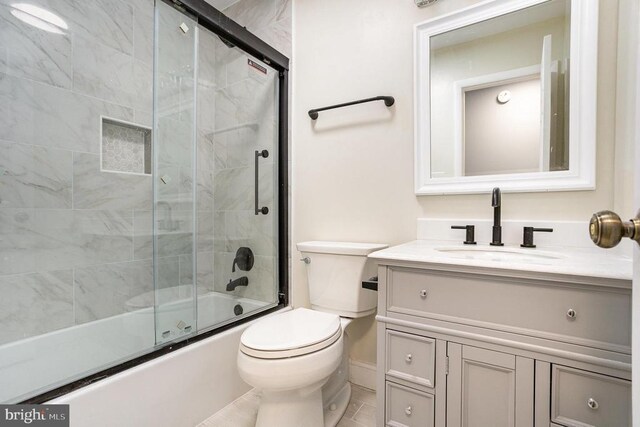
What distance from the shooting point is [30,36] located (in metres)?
1.47

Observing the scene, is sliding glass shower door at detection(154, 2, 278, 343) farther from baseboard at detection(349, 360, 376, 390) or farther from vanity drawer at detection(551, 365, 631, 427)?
vanity drawer at detection(551, 365, 631, 427)

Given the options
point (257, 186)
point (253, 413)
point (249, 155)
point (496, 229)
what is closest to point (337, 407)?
point (253, 413)

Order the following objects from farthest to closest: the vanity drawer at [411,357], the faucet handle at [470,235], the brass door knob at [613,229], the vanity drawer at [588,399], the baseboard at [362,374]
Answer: the baseboard at [362,374] → the faucet handle at [470,235] → the vanity drawer at [411,357] → the vanity drawer at [588,399] → the brass door knob at [613,229]

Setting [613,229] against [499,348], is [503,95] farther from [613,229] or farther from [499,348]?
[613,229]

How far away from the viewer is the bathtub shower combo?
1.43m

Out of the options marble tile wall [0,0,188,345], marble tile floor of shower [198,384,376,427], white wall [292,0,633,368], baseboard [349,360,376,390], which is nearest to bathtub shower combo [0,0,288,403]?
marble tile wall [0,0,188,345]

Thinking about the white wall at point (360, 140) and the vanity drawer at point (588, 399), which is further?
the white wall at point (360, 140)

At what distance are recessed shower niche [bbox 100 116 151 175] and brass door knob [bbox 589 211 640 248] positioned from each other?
214cm

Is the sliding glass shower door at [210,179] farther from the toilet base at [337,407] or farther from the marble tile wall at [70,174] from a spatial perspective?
the toilet base at [337,407]

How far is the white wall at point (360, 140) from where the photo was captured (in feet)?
5.00

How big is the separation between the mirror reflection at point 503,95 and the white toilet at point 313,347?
66 centimetres

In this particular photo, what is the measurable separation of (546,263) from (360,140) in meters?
1.08

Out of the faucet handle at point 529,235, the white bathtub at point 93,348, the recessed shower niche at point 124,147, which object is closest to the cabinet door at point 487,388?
the faucet handle at point 529,235

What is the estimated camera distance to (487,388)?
35.6 inches
